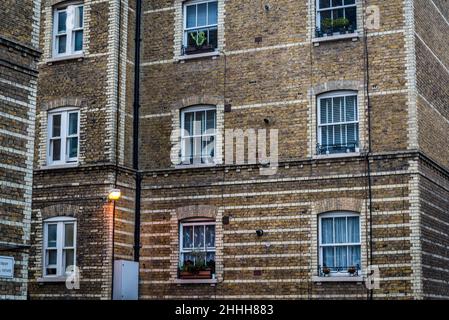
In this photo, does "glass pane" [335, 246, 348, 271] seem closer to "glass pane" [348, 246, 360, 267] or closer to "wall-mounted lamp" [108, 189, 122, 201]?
"glass pane" [348, 246, 360, 267]

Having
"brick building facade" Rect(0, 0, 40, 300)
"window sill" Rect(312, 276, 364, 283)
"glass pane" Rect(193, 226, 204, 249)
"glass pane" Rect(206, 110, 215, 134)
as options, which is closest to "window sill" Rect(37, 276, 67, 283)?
"glass pane" Rect(193, 226, 204, 249)

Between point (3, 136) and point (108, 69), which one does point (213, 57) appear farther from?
point (3, 136)

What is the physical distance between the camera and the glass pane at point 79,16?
2981 centimetres

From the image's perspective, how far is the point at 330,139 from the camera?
26.8 meters

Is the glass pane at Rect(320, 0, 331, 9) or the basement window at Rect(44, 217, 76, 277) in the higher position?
the glass pane at Rect(320, 0, 331, 9)

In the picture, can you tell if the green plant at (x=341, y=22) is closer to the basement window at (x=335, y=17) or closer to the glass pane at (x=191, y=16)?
the basement window at (x=335, y=17)

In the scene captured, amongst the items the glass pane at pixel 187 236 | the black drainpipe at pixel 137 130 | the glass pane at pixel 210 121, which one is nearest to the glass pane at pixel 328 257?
the glass pane at pixel 187 236

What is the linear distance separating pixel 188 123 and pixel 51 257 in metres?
6.02

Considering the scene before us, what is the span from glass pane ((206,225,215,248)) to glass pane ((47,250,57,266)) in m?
4.81

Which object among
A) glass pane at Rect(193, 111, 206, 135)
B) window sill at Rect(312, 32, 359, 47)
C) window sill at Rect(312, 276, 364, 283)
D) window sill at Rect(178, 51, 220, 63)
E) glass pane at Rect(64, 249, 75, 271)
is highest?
window sill at Rect(312, 32, 359, 47)

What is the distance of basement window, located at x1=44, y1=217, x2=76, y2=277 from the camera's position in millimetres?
28203

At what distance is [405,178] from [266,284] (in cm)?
512

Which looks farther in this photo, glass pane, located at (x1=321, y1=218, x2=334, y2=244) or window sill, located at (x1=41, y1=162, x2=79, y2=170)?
window sill, located at (x1=41, y1=162, x2=79, y2=170)

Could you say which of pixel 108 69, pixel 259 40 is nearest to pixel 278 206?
pixel 259 40
